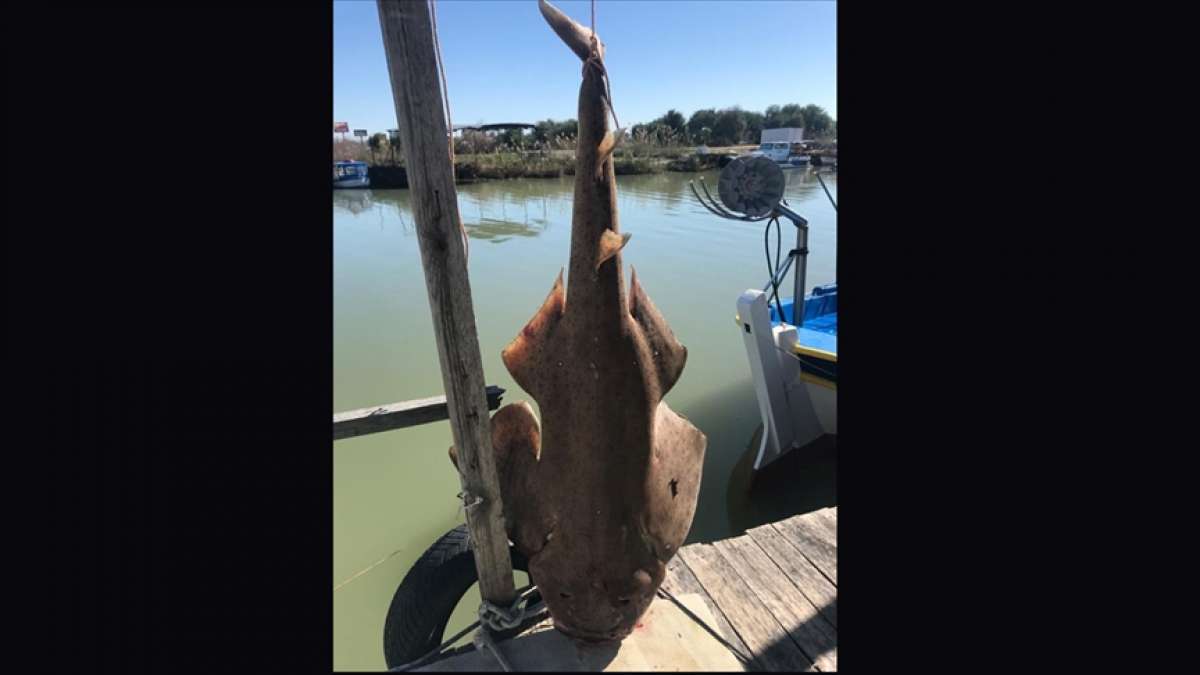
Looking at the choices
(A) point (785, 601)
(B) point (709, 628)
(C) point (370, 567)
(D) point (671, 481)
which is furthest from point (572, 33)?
(C) point (370, 567)

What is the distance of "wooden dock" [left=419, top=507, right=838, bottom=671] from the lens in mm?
1759

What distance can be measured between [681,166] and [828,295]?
90.0ft

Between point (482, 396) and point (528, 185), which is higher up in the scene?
point (528, 185)

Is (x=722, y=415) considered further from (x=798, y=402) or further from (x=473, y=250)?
(x=473, y=250)

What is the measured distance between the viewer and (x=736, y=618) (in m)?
2.42

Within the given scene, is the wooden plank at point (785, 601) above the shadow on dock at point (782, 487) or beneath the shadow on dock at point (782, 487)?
above

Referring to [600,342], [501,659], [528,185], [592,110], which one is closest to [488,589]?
[501,659]

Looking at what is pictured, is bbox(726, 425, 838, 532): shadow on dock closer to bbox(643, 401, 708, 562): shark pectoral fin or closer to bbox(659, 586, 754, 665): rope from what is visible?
bbox(659, 586, 754, 665): rope

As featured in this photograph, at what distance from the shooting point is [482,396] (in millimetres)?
1513

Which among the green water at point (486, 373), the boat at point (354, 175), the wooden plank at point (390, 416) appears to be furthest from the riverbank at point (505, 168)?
the wooden plank at point (390, 416)

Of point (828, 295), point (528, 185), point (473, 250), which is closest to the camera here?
point (828, 295)

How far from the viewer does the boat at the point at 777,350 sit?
4891mm

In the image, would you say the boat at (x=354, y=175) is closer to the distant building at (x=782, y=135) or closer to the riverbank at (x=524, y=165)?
the riverbank at (x=524, y=165)

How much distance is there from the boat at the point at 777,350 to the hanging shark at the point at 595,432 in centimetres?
353
